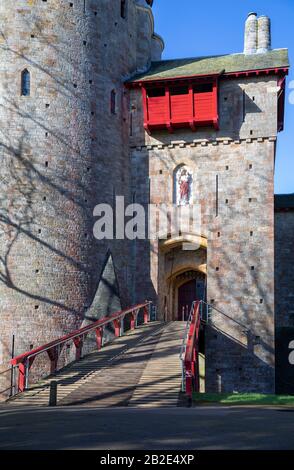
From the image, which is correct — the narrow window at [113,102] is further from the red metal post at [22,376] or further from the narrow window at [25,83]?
the red metal post at [22,376]

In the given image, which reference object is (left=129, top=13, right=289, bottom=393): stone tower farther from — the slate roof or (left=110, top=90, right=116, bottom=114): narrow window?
(left=110, top=90, right=116, bottom=114): narrow window

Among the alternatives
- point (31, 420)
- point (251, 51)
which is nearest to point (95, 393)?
point (31, 420)

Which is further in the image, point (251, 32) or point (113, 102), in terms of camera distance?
point (251, 32)

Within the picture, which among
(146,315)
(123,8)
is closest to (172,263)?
(146,315)

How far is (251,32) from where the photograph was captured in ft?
102

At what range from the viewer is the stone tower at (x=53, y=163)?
86.1ft

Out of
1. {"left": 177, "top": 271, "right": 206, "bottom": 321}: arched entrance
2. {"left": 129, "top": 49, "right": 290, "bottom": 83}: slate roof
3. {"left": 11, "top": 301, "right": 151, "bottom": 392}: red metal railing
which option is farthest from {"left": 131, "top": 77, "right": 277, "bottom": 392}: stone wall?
{"left": 177, "top": 271, "right": 206, "bottom": 321}: arched entrance

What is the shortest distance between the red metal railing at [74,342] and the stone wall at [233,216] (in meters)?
3.17

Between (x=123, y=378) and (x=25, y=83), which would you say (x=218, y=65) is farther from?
(x=123, y=378)

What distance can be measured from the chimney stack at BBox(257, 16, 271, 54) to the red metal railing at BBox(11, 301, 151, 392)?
13412 mm

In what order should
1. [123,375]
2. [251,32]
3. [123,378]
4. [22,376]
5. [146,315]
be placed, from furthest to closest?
[251,32] → [146,315] → [22,376] → [123,375] → [123,378]

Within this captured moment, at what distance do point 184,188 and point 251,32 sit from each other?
8.42m

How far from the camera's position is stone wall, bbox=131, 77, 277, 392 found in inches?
1096

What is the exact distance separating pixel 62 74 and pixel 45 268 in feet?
28.0
